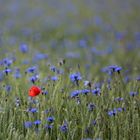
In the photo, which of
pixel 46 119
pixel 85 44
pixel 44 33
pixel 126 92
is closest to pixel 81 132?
pixel 46 119

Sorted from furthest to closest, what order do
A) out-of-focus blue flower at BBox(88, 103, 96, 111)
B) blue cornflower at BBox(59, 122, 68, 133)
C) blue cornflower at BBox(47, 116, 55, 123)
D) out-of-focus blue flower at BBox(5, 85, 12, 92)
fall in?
out-of-focus blue flower at BBox(5, 85, 12, 92)
out-of-focus blue flower at BBox(88, 103, 96, 111)
blue cornflower at BBox(47, 116, 55, 123)
blue cornflower at BBox(59, 122, 68, 133)

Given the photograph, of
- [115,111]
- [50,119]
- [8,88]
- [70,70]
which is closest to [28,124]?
[50,119]

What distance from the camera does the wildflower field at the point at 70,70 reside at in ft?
11.9

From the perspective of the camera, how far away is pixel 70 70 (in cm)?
431

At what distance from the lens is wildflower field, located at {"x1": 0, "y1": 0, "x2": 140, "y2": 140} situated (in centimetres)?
363

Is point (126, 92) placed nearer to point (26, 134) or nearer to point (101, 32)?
point (26, 134)

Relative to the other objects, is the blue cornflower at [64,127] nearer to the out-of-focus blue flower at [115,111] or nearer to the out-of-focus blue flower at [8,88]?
the out-of-focus blue flower at [115,111]

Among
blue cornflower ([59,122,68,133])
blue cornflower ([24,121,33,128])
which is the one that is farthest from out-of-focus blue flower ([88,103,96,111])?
blue cornflower ([24,121,33,128])

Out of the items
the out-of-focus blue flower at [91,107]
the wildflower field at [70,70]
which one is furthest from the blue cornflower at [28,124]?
the out-of-focus blue flower at [91,107]

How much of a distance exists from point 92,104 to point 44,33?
5.29 metres

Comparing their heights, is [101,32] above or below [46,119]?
above

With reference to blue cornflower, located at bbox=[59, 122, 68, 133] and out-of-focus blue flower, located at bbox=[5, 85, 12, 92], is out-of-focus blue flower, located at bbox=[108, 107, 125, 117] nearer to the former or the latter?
blue cornflower, located at bbox=[59, 122, 68, 133]

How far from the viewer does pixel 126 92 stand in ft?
14.3

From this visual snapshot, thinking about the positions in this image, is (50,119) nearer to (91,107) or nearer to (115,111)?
(91,107)
